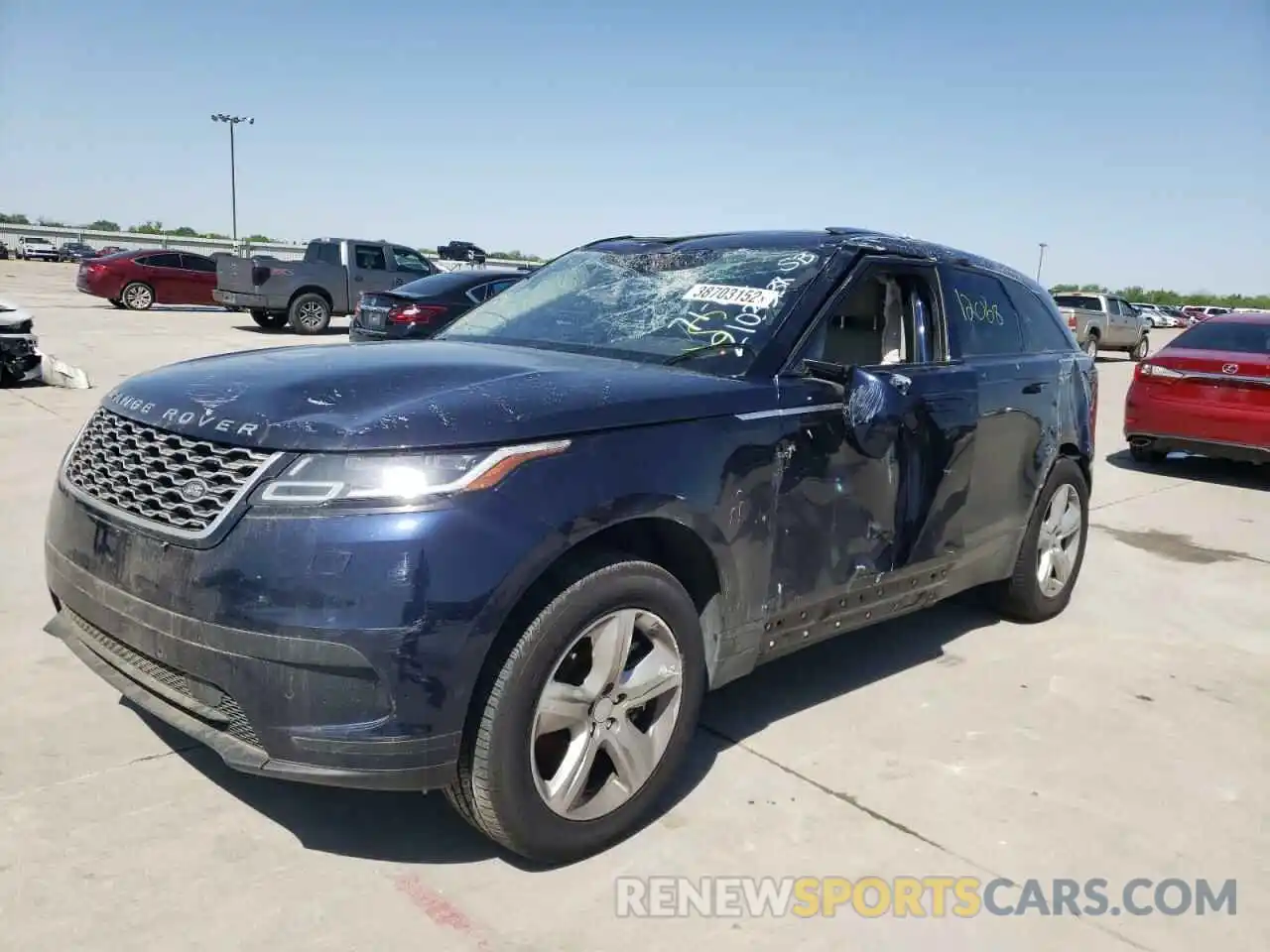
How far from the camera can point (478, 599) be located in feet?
8.23

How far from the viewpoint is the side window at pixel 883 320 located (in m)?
3.93

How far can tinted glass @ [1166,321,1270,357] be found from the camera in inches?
380

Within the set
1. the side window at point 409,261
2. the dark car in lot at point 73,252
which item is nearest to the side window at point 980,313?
the side window at point 409,261

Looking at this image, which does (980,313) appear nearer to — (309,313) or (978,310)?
(978,310)

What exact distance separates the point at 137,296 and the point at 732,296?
2491 centimetres

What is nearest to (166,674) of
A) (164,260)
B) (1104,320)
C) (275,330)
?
(275,330)

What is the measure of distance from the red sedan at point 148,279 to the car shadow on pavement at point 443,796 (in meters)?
24.1

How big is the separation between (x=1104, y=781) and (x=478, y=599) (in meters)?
2.42

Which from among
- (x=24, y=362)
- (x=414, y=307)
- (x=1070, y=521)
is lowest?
(x=1070, y=521)

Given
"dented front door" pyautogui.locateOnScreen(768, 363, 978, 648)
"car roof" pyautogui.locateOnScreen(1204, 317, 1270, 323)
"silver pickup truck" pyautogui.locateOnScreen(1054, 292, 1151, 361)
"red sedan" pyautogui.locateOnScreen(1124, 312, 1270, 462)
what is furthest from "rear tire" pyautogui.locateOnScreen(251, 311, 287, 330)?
"dented front door" pyautogui.locateOnScreen(768, 363, 978, 648)

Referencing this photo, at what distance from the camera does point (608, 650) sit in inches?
113

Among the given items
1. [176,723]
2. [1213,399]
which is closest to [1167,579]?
[1213,399]

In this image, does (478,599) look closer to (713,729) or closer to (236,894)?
(236,894)

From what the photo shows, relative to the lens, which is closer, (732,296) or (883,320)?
(732,296)
